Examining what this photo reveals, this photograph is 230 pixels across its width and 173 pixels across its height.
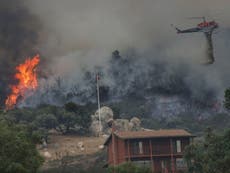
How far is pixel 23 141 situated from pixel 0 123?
18.9 ft

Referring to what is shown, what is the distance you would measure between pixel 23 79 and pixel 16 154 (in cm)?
12581

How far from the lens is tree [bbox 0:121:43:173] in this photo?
53075 mm

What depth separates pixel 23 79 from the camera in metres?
179

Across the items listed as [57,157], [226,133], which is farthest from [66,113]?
[226,133]

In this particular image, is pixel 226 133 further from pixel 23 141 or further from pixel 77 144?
pixel 77 144

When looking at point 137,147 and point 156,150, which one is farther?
point 137,147

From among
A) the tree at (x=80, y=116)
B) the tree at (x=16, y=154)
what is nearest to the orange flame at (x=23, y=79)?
the tree at (x=80, y=116)

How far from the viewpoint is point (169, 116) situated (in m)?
198

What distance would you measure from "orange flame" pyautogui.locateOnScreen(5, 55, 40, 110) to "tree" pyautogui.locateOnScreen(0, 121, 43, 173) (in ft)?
387

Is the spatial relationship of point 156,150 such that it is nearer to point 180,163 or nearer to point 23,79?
point 180,163

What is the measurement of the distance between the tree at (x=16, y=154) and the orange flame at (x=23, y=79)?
387 ft

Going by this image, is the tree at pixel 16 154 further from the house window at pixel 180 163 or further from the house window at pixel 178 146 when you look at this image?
the house window at pixel 178 146

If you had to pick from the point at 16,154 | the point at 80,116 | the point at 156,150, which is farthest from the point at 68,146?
the point at 16,154

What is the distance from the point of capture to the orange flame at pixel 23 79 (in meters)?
177
